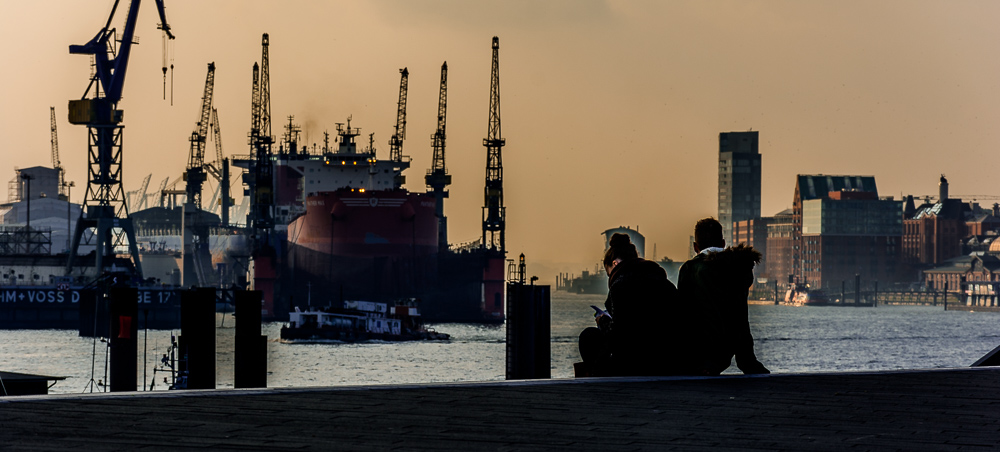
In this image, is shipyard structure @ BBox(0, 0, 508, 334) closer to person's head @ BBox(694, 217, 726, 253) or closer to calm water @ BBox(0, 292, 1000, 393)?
calm water @ BBox(0, 292, 1000, 393)

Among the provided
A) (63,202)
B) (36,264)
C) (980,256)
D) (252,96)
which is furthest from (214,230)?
(980,256)

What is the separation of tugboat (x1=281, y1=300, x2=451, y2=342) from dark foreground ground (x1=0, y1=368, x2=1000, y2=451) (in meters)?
53.3

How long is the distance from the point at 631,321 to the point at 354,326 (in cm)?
5435

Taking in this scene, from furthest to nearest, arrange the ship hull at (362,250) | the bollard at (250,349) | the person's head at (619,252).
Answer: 1. the ship hull at (362,250)
2. the bollard at (250,349)
3. the person's head at (619,252)

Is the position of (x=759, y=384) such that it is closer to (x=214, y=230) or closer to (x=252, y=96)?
(x=252, y=96)

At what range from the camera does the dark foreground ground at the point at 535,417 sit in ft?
16.8

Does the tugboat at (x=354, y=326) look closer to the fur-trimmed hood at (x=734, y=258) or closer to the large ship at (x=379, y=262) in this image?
the large ship at (x=379, y=262)

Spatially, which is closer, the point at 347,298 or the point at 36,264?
the point at 347,298

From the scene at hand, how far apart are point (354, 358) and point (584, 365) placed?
42920mm

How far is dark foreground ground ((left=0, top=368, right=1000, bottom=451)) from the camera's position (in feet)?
16.8

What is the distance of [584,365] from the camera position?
328 inches

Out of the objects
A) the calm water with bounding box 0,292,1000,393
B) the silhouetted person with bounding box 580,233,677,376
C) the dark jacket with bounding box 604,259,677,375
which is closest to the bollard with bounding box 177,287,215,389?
the silhouetted person with bounding box 580,233,677,376

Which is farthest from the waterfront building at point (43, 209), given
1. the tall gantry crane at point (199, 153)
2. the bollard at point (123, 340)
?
the bollard at point (123, 340)

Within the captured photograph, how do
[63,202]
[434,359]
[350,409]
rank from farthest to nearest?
[63,202]
[434,359]
[350,409]
